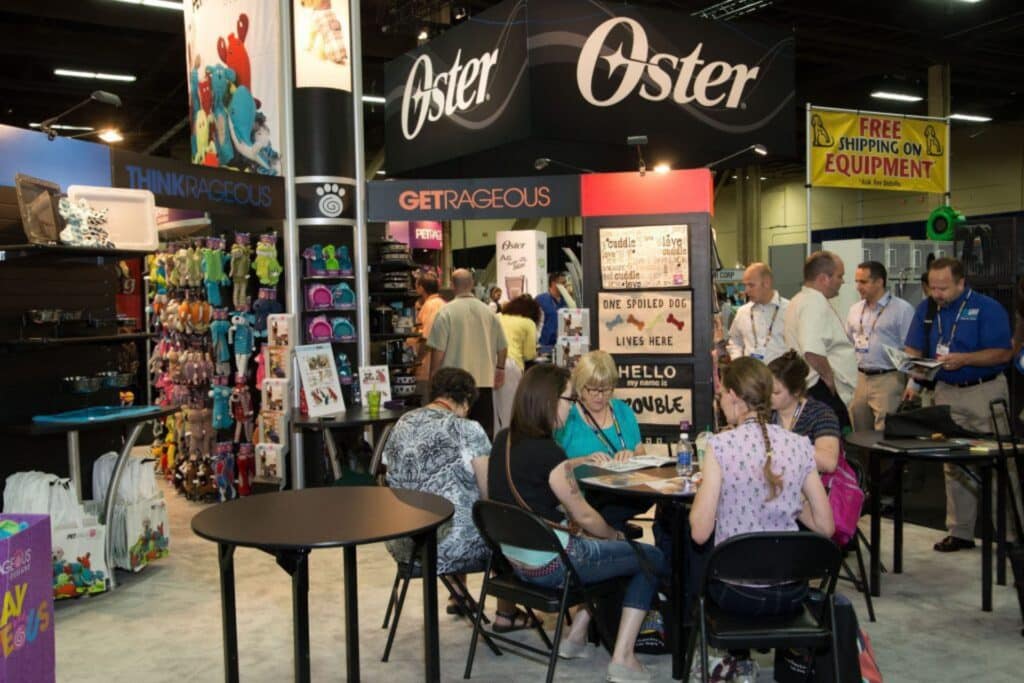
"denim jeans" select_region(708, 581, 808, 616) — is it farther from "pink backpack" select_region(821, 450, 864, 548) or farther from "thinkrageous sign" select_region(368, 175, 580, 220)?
"thinkrageous sign" select_region(368, 175, 580, 220)

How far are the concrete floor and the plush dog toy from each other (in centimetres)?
348

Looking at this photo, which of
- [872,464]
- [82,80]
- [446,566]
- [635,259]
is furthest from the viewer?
[82,80]

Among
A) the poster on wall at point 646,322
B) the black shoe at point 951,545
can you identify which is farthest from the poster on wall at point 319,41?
the black shoe at point 951,545

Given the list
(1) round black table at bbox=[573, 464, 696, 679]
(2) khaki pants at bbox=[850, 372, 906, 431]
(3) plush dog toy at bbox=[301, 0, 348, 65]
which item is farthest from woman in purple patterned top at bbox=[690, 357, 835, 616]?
(3) plush dog toy at bbox=[301, 0, 348, 65]

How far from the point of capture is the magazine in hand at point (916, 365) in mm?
4992

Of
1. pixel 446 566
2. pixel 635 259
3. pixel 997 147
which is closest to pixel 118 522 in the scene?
pixel 446 566

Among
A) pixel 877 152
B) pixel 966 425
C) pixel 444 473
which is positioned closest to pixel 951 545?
pixel 966 425

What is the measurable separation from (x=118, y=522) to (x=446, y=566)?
236 cm

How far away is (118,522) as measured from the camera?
500 centimetres

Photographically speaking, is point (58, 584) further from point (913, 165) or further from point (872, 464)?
point (913, 165)

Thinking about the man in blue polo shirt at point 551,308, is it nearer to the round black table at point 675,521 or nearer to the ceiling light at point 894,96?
the round black table at point 675,521

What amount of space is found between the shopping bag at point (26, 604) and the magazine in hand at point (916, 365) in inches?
167

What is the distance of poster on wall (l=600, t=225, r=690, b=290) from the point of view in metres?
6.66

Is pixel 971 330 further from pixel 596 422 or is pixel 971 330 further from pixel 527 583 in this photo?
pixel 527 583
